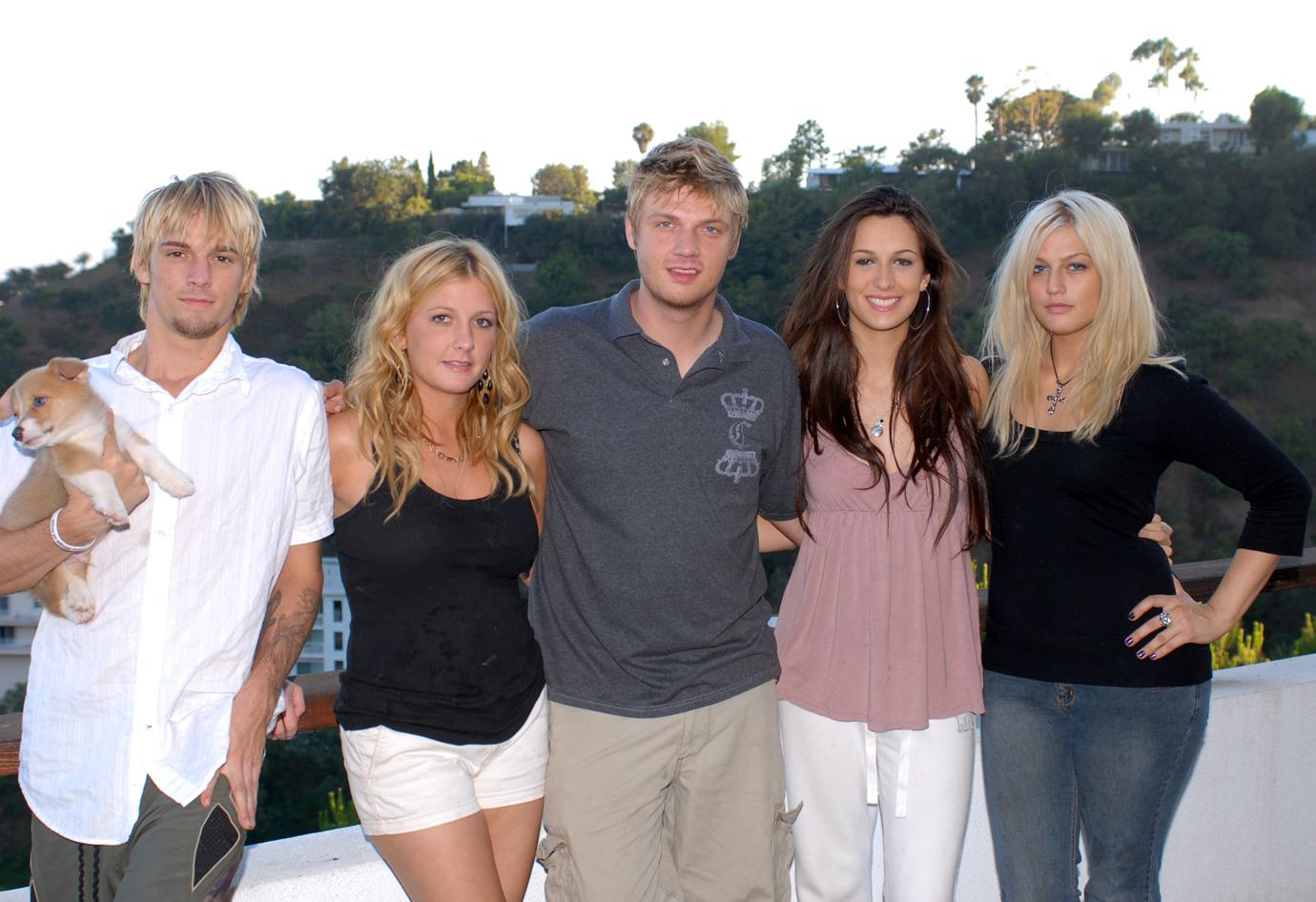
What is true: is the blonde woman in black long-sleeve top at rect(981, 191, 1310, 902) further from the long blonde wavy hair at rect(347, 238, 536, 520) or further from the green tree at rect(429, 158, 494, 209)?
the green tree at rect(429, 158, 494, 209)

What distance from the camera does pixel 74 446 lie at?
6.25 ft

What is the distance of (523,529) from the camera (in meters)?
2.33

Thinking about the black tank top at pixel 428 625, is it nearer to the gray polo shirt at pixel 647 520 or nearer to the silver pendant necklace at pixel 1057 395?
the gray polo shirt at pixel 647 520

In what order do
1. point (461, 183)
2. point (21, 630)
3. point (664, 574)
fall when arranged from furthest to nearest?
point (461, 183), point (21, 630), point (664, 574)

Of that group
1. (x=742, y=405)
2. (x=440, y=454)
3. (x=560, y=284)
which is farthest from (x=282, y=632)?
(x=560, y=284)

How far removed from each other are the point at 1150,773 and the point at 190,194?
2.22 m

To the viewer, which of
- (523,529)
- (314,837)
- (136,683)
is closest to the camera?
(136,683)

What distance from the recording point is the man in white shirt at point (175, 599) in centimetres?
188

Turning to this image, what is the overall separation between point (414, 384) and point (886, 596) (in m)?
1.11

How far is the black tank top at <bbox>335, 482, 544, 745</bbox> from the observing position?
7.14 ft

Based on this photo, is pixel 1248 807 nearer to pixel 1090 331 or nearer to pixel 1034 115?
pixel 1090 331

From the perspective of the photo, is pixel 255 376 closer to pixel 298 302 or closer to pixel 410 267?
pixel 410 267

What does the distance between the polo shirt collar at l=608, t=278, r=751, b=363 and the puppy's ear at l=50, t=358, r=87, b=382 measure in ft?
3.45

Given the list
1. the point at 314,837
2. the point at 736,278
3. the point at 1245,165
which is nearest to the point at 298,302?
the point at 736,278
